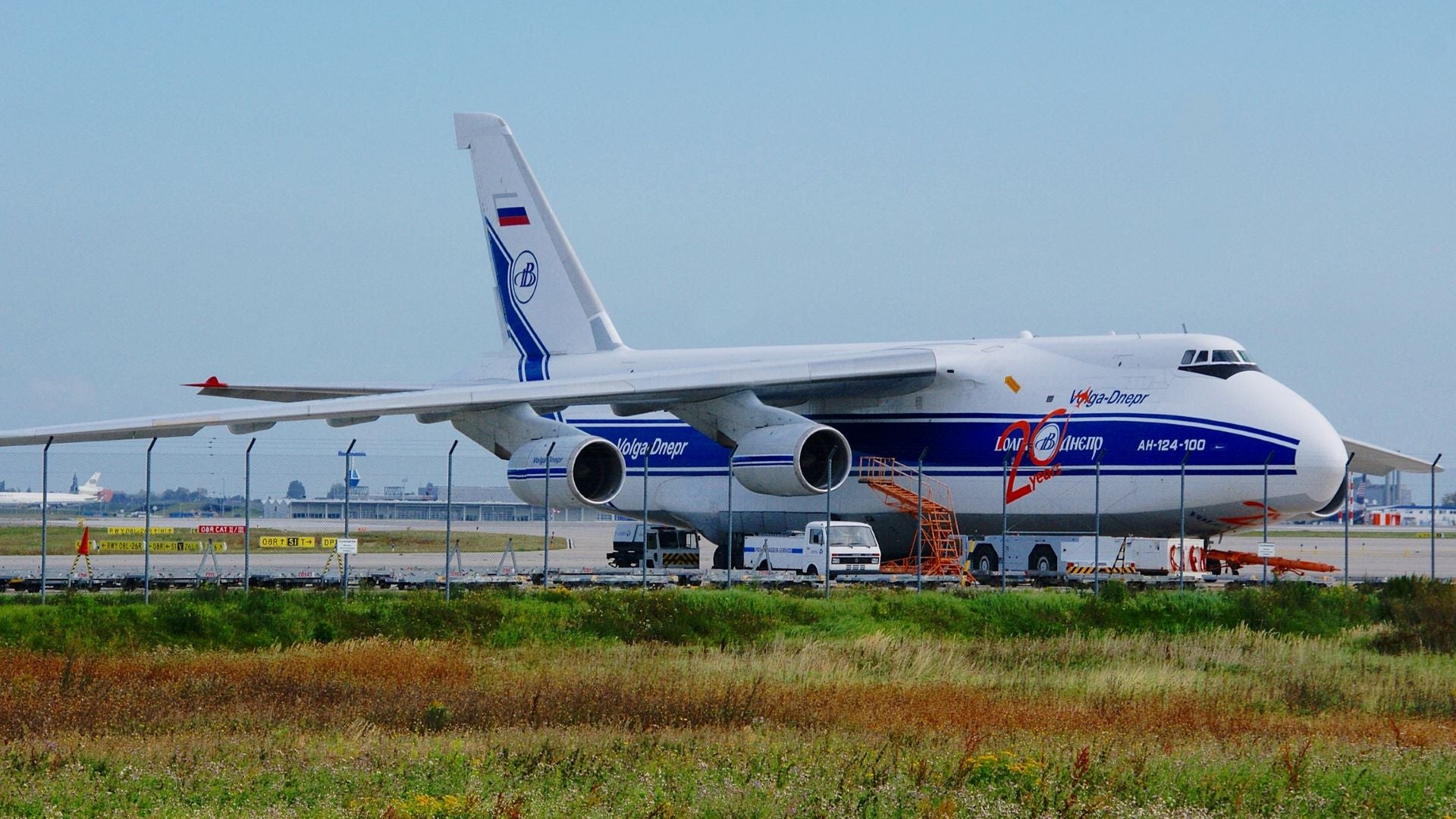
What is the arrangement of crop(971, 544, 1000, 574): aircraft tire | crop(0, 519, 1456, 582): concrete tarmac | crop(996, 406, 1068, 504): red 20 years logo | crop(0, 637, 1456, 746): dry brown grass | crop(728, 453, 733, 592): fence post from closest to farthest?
crop(0, 637, 1456, 746): dry brown grass
crop(728, 453, 733, 592): fence post
crop(996, 406, 1068, 504): red 20 years logo
crop(971, 544, 1000, 574): aircraft tire
crop(0, 519, 1456, 582): concrete tarmac

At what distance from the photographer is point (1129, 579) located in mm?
28656

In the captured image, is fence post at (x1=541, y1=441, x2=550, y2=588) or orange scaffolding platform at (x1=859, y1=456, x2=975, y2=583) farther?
orange scaffolding platform at (x1=859, y1=456, x2=975, y2=583)

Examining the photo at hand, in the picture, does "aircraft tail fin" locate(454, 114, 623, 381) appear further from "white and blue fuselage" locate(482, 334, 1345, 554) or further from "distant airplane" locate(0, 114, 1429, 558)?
"white and blue fuselage" locate(482, 334, 1345, 554)

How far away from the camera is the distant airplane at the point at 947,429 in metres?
26.4

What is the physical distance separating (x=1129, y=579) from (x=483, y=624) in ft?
41.5

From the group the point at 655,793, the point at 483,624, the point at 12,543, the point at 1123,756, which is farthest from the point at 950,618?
the point at 12,543

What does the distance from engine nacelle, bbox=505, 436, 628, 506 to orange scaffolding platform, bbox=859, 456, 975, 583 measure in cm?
508

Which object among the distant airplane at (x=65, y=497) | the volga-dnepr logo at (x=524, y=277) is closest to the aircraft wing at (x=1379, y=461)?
the volga-dnepr logo at (x=524, y=277)

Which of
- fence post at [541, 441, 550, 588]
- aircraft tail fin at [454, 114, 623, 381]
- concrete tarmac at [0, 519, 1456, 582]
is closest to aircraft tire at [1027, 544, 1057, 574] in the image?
concrete tarmac at [0, 519, 1456, 582]

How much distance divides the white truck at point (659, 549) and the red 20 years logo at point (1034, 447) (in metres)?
7.87

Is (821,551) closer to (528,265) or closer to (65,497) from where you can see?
(528,265)

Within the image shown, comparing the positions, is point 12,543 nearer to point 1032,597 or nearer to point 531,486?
point 531,486

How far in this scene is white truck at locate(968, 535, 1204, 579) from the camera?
28.1 metres

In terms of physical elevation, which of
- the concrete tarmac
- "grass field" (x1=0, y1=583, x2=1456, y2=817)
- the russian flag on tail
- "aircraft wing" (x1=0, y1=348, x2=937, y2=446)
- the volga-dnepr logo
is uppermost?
the russian flag on tail
